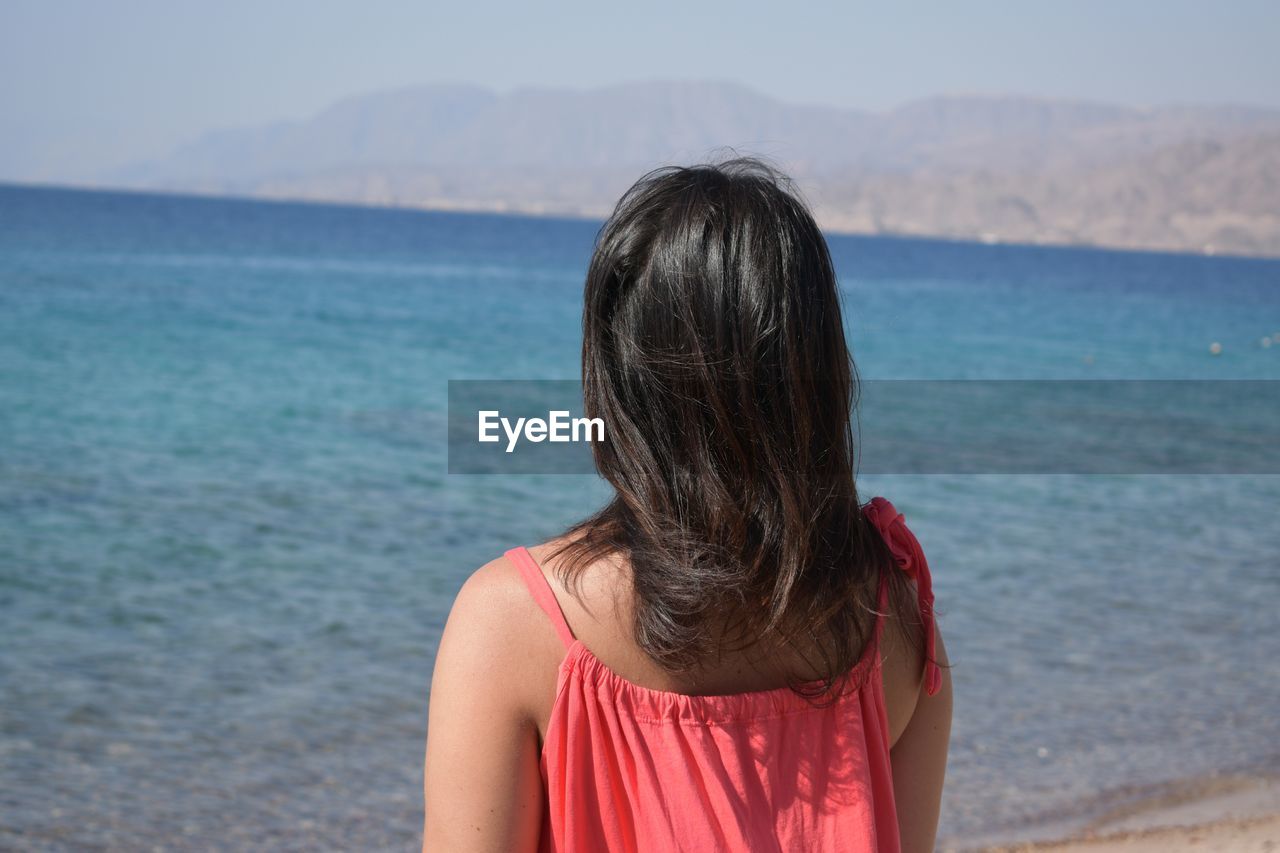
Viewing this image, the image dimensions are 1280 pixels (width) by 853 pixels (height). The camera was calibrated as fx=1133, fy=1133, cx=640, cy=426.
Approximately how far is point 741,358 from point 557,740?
0.50m

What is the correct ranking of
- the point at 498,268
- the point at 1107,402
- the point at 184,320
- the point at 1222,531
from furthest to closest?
the point at 498,268, the point at 184,320, the point at 1107,402, the point at 1222,531

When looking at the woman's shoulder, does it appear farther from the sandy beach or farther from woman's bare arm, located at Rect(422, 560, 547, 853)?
the sandy beach

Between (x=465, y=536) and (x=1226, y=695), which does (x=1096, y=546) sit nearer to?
(x=1226, y=695)

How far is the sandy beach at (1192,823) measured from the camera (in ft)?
14.6

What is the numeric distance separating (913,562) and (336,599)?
20.5ft

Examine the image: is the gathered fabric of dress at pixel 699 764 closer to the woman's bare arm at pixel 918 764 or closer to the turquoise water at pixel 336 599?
the woman's bare arm at pixel 918 764

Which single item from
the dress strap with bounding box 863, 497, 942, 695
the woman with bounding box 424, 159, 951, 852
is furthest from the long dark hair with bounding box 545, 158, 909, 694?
the dress strap with bounding box 863, 497, 942, 695

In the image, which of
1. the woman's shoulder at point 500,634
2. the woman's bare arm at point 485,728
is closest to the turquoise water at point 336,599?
the woman's bare arm at point 485,728

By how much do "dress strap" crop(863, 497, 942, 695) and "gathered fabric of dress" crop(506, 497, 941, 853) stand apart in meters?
0.08

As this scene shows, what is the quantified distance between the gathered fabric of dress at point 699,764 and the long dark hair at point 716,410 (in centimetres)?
6

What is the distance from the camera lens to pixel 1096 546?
30.8ft

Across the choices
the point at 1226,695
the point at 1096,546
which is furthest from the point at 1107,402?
the point at 1226,695

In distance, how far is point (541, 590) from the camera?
4.23 ft

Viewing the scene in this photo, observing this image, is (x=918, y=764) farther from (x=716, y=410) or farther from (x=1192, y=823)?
(x=1192, y=823)
